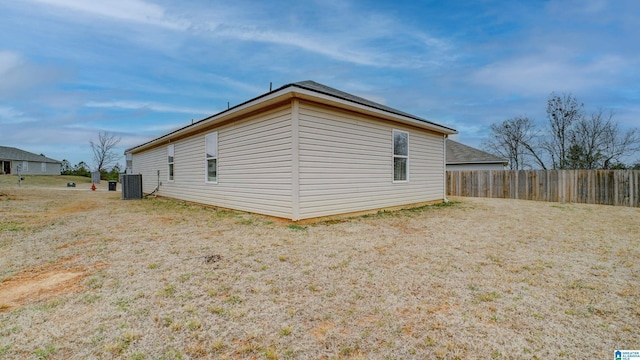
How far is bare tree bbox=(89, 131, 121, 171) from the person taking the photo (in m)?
40.2

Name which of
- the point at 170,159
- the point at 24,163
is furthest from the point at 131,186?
the point at 24,163

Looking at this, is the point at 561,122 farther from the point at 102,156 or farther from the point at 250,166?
the point at 102,156

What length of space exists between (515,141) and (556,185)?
1347cm

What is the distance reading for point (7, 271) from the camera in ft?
10.4

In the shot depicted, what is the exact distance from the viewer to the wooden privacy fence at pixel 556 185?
10008mm

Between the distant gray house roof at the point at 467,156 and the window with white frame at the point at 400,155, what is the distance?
449 inches

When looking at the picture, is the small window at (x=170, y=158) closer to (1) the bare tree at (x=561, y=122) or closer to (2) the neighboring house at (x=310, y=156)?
(2) the neighboring house at (x=310, y=156)

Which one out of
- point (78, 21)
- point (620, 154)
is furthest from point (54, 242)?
point (620, 154)

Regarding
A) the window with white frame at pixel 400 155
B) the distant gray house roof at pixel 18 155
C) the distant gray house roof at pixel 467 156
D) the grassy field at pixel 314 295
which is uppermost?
the distant gray house roof at pixel 18 155

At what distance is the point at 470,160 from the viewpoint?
58.4 feet

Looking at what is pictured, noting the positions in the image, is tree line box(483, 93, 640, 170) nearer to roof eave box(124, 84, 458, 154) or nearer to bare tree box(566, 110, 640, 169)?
bare tree box(566, 110, 640, 169)

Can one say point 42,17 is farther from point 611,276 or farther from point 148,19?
point 611,276

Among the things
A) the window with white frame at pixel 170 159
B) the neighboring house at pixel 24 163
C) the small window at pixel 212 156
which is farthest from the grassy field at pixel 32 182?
the small window at pixel 212 156

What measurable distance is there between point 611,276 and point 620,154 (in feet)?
64.1
